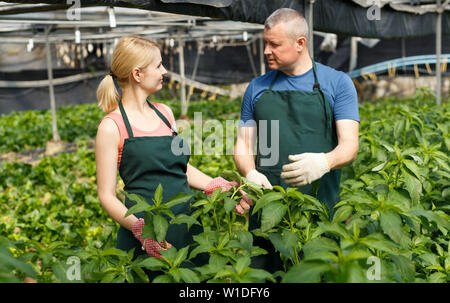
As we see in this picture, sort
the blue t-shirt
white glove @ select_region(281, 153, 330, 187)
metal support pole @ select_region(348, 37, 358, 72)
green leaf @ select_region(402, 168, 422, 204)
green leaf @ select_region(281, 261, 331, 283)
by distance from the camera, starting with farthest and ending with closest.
Answer: metal support pole @ select_region(348, 37, 358, 72) < the blue t-shirt < white glove @ select_region(281, 153, 330, 187) < green leaf @ select_region(402, 168, 422, 204) < green leaf @ select_region(281, 261, 331, 283)

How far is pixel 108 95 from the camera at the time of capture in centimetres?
197

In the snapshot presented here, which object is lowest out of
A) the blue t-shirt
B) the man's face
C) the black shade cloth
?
the blue t-shirt

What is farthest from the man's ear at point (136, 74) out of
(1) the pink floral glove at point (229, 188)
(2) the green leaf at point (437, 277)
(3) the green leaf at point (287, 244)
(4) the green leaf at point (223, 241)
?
(2) the green leaf at point (437, 277)

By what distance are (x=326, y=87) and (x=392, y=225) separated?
1.05 meters

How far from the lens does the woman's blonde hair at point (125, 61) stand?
190cm

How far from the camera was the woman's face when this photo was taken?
6.32 feet

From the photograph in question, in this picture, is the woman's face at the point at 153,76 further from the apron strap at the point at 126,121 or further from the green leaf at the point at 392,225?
the green leaf at the point at 392,225

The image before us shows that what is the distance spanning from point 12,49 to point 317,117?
640 inches

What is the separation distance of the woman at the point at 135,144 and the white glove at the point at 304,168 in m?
0.25

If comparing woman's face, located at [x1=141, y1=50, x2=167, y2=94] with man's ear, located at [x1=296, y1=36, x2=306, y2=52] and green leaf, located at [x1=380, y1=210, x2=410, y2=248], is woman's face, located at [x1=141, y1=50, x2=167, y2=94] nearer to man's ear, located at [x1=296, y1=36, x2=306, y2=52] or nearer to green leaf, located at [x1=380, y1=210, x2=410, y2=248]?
man's ear, located at [x1=296, y1=36, x2=306, y2=52]

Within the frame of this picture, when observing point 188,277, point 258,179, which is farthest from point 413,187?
point 188,277

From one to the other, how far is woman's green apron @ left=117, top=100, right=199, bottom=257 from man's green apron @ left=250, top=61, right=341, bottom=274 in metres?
0.43

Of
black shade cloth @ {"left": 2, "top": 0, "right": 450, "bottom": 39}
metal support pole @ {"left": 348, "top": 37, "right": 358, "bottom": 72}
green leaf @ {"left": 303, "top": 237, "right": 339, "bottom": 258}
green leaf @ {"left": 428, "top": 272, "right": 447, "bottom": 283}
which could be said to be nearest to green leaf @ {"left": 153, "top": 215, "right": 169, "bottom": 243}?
green leaf @ {"left": 303, "top": 237, "right": 339, "bottom": 258}
